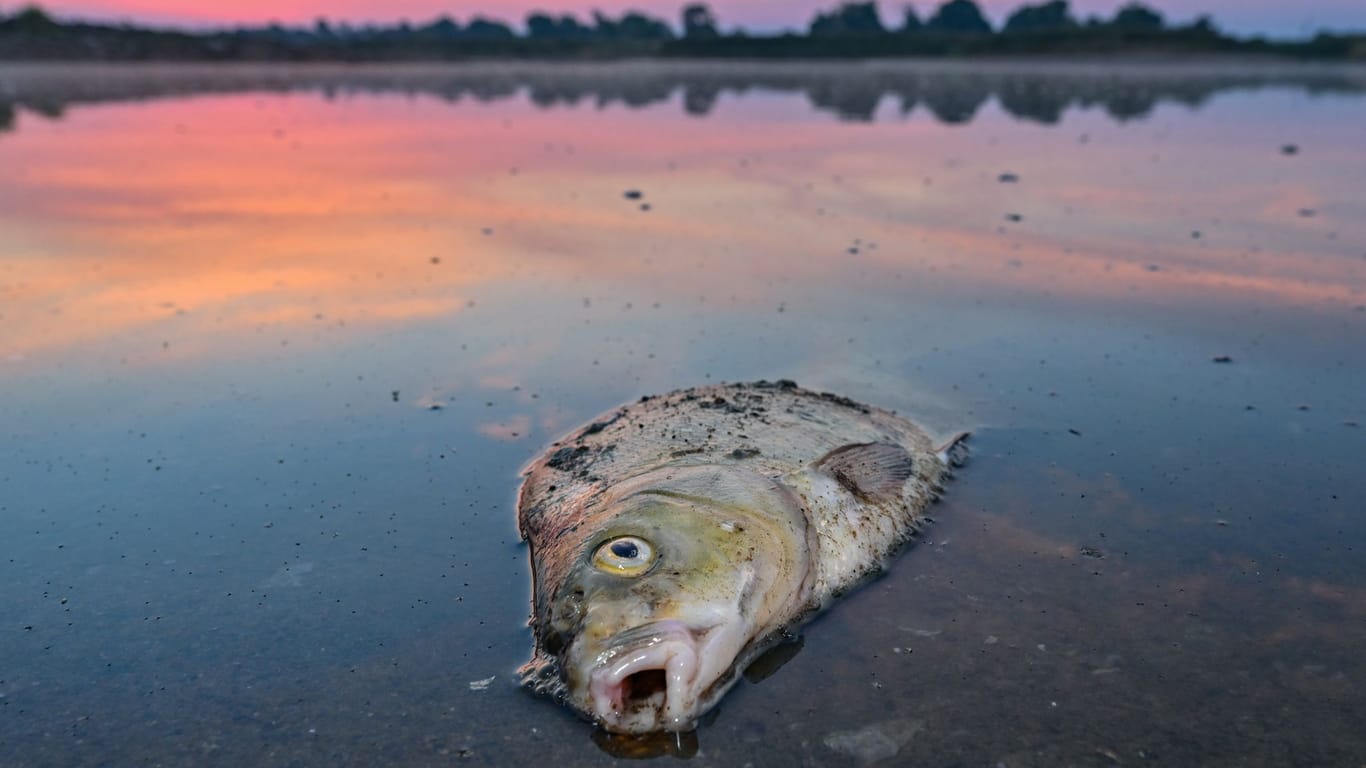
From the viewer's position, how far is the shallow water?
133 inches

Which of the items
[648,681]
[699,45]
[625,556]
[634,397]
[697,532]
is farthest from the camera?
[699,45]

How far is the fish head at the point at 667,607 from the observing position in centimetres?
321

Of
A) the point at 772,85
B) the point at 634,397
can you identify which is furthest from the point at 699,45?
the point at 634,397

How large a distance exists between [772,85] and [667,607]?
3823 cm

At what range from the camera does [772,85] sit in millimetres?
39312

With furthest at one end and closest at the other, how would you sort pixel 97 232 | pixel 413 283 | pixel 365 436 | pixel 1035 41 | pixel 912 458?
pixel 1035 41 → pixel 97 232 → pixel 413 283 → pixel 365 436 → pixel 912 458

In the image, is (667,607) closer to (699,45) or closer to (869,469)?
(869,469)

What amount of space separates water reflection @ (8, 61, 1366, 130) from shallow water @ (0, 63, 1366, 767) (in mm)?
13697

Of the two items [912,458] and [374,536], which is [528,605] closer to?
[374,536]

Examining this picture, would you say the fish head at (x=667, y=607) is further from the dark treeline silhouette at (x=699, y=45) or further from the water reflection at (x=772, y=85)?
the dark treeline silhouette at (x=699, y=45)

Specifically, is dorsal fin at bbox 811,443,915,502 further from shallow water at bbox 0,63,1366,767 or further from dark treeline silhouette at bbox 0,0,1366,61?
dark treeline silhouette at bbox 0,0,1366,61

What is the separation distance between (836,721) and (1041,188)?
Answer: 11066mm

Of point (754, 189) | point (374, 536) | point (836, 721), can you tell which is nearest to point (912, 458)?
point (836, 721)

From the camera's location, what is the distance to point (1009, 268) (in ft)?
28.9
